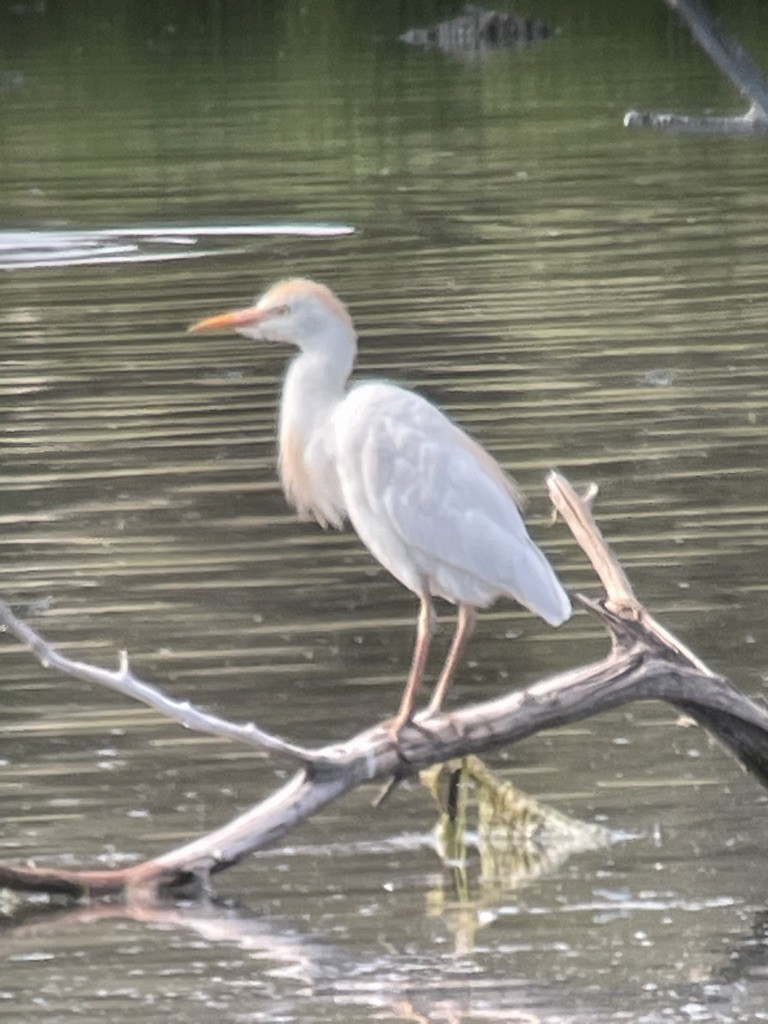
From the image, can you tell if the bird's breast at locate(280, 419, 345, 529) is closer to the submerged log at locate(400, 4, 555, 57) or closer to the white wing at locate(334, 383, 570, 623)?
the white wing at locate(334, 383, 570, 623)

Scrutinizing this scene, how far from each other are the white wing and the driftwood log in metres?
0.25

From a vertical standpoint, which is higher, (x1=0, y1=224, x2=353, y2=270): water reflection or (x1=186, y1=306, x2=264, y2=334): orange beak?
(x1=186, y1=306, x2=264, y2=334): orange beak

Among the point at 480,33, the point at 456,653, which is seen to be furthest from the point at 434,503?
the point at 480,33

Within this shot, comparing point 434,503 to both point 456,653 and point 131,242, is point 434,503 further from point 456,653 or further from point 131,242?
point 131,242

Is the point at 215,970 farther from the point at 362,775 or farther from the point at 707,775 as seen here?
the point at 707,775

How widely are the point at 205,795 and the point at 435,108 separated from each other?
2548cm

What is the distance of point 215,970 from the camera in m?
7.08

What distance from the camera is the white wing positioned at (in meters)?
7.73

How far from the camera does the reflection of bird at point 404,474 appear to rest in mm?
7773

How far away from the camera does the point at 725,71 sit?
5090 millimetres

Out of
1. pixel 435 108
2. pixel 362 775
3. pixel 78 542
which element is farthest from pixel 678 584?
pixel 435 108

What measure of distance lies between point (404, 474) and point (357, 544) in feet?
14.0

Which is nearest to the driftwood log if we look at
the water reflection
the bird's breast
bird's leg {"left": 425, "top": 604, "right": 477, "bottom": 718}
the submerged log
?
bird's leg {"left": 425, "top": 604, "right": 477, "bottom": 718}

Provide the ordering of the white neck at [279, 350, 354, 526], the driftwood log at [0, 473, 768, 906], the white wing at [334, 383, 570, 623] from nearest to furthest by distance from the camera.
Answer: the driftwood log at [0, 473, 768, 906]
the white wing at [334, 383, 570, 623]
the white neck at [279, 350, 354, 526]
